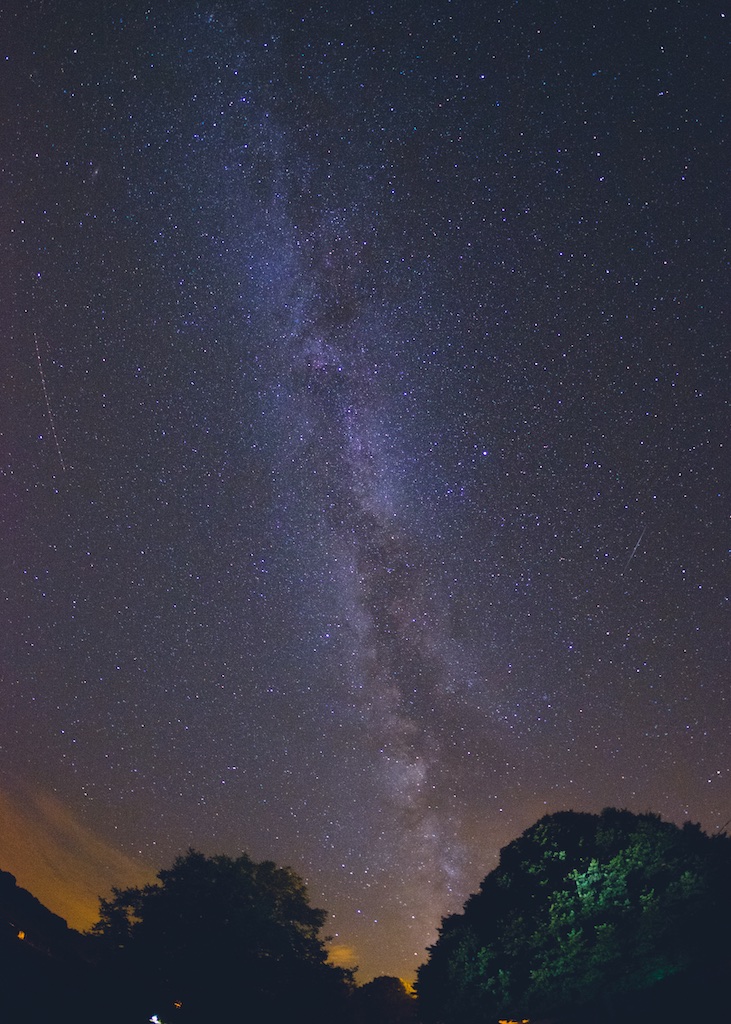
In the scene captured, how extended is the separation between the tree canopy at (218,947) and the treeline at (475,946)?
1.6 inches

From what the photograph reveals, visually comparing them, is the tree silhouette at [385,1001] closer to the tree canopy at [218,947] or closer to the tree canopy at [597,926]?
the tree canopy at [218,947]

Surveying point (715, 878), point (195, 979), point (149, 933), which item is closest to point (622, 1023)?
point (715, 878)

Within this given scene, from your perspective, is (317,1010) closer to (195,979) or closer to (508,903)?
(195,979)

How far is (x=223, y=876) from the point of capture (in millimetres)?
21375

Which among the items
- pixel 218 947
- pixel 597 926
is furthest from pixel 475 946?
→ pixel 218 947

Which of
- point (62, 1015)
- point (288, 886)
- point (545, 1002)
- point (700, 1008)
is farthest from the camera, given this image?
point (288, 886)

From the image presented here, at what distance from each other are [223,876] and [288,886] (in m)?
2.67

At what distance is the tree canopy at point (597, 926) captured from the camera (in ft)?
53.4

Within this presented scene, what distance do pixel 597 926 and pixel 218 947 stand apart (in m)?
11.7

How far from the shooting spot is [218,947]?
19891 millimetres

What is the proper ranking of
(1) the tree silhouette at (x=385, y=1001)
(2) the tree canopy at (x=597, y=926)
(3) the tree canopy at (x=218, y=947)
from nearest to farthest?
(2) the tree canopy at (x=597, y=926) → (3) the tree canopy at (x=218, y=947) → (1) the tree silhouette at (x=385, y=1001)

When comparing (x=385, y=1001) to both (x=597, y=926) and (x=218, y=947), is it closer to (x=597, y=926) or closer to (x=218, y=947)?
(x=218, y=947)

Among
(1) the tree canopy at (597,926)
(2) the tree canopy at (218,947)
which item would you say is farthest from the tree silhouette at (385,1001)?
(1) the tree canopy at (597,926)

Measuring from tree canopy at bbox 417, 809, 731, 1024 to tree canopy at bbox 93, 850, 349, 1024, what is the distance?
4.96 meters
